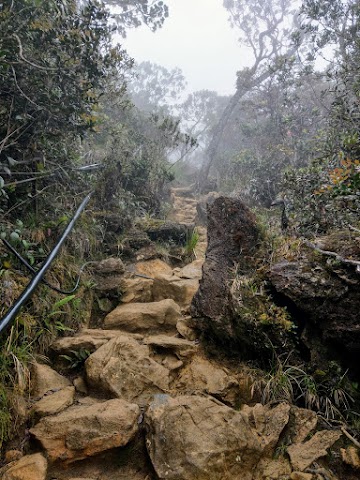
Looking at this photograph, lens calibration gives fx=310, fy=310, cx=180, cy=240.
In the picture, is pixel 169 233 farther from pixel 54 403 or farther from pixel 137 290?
pixel 54 403

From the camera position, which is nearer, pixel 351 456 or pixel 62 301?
pixel 351 456

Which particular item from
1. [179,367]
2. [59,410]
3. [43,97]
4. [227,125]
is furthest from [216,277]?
[227,125]

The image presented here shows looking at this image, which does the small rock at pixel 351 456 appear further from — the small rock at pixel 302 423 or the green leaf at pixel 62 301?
the green leaf at pixel 62 301

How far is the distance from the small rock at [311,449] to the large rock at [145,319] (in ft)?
5.46

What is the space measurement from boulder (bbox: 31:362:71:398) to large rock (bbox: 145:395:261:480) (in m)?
0.85

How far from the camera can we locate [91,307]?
3752mm

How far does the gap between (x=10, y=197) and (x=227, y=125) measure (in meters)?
15.2

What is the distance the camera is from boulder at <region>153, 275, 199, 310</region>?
4031 millimetres

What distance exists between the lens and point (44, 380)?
8.01 feet

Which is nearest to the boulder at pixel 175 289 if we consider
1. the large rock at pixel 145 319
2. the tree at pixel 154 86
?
the large rock at pixel 145 319

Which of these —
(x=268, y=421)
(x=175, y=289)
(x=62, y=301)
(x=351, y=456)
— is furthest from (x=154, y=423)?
(x=175, y=289)

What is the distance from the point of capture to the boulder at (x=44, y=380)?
7.82 feet

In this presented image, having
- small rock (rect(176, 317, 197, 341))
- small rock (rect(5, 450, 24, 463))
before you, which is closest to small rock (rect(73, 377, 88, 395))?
small rock (rect(5, 450, 24, 463))

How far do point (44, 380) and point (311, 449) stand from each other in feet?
6.62
